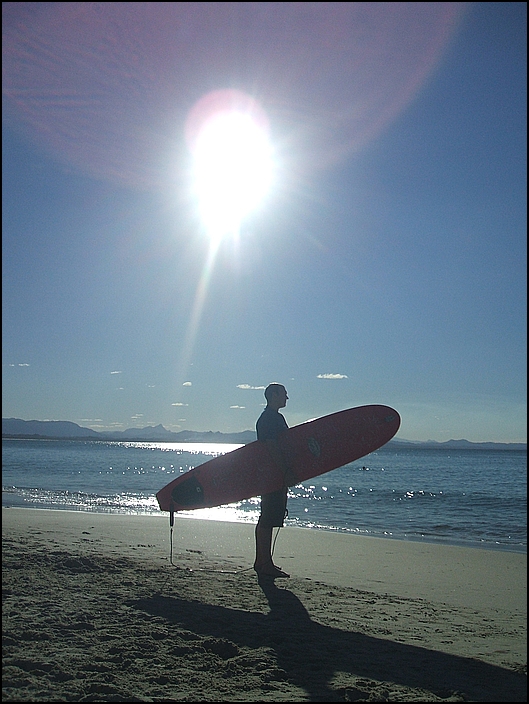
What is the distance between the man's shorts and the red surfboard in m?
0.60

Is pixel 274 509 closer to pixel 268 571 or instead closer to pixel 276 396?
pixel 268 571

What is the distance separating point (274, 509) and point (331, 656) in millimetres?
2284

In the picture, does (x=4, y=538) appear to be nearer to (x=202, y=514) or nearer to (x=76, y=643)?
(x=76, y=643)

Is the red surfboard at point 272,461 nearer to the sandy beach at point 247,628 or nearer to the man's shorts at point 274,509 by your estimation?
the man's shorts at point 274,509

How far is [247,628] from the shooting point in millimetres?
3982

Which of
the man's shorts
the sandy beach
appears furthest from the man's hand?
the sandy beach

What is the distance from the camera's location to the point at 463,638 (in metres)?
4.16

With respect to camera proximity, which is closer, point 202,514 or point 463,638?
point 463,638

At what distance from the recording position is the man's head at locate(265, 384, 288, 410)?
5820 millimetres

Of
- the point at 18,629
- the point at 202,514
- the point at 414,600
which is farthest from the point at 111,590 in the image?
the point at 202,514

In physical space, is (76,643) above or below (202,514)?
above

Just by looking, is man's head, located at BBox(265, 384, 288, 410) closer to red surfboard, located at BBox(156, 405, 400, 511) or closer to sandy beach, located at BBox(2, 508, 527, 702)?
red surfboard, located at BBox(156, 405, 400, 511)

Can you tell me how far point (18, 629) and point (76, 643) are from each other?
1.55 feet

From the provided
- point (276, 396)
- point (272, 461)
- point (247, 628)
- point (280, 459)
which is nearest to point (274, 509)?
point (280, 459)
